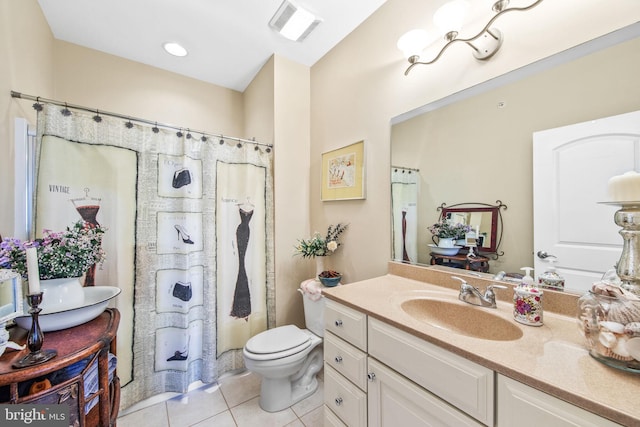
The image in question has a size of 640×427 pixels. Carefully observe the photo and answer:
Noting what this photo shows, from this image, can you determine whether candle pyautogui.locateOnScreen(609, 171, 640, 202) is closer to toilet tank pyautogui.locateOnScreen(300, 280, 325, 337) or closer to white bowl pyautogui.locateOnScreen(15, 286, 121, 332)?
toilet tank pyautogui.locateOnScreen(300, 280, 325, 337)

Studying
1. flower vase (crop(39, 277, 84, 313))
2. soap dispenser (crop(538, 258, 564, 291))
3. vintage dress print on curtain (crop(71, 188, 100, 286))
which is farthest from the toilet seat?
soap dispenser (crop(538, 258, 564, 291))

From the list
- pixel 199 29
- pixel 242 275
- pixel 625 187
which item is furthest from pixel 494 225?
pixel 199 29

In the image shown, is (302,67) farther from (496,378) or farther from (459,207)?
(496,378)

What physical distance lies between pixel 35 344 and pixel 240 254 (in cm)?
117

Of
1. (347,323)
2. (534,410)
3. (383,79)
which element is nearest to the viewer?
(534,410)

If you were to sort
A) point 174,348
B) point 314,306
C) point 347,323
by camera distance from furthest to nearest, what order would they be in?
point 314,306
point 174,348
point 347,323

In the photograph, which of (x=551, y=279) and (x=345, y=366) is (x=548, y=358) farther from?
(x=345, y=366)

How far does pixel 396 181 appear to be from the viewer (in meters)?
1.51

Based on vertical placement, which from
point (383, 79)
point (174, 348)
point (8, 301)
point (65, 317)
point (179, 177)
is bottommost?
point (174, 348)

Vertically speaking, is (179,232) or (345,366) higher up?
(179,232)

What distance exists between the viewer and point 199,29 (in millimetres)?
1806

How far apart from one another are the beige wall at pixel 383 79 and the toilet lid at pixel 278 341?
1.79 ft

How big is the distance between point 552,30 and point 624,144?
0.51 m

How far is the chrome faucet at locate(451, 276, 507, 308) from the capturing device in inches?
39.5
